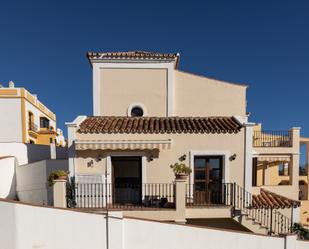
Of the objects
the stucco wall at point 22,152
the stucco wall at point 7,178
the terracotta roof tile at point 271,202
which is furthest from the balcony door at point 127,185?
the stucco wall at point 22,152

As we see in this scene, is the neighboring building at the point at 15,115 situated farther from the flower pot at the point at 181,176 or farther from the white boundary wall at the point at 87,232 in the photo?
the flower pot at the point at 181,176

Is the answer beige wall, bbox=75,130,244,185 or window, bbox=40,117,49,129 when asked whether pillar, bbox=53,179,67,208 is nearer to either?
beige wall, bbox=75,130,244,185

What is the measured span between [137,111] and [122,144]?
629 cm

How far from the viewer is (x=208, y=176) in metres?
13.7

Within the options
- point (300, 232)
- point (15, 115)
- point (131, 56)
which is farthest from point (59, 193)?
point (15, 115)

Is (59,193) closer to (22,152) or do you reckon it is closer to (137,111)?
(137,111)

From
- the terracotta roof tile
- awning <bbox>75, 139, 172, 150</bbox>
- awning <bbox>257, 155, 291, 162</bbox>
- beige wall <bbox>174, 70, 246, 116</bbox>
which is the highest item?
beige wall <bbox>174, 70, 246, 116</bbox>

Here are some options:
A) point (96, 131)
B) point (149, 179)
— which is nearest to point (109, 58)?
point (96, 131)

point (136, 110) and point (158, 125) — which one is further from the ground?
point (136, 110)

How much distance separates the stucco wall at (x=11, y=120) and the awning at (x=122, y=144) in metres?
29.2

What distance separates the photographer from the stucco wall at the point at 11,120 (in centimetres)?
3356

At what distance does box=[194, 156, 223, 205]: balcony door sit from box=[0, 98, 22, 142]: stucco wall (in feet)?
111

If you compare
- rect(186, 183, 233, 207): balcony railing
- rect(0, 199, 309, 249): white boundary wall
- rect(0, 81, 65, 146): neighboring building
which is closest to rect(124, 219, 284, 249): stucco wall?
rect(0, 199, 309, 249): white boundary wall

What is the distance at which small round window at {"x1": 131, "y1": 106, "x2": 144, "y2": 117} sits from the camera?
17766 mm
